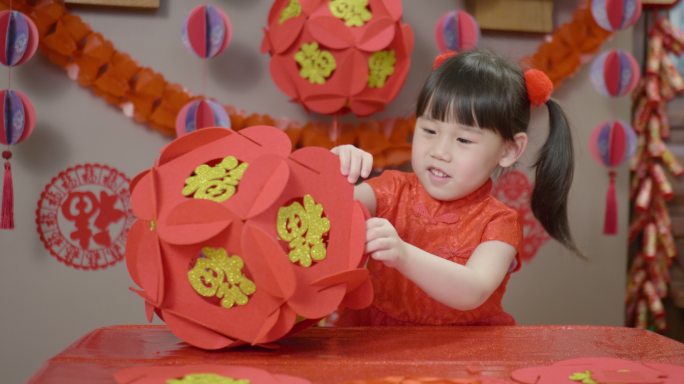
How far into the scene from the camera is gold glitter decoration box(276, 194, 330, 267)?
38.3 inches

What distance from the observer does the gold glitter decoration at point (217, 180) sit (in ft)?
3.18

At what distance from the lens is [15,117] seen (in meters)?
1.84

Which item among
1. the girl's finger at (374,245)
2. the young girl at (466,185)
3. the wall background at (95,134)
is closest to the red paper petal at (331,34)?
the wall background at (95,134)

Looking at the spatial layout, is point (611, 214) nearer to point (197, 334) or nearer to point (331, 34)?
point (331, 34)

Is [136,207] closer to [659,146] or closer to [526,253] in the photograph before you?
[526,253]

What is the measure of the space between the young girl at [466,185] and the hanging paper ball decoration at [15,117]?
943 mm

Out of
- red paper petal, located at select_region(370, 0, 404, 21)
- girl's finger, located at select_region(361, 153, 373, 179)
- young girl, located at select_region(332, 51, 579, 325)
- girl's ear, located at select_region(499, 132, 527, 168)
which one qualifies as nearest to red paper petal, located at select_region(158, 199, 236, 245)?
girl's finger, located at select_region(361, 153, 373, 179)

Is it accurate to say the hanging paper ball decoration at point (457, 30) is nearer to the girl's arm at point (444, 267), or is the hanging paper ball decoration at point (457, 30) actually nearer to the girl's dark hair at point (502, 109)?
the girl's dark hair at point (502, 109)

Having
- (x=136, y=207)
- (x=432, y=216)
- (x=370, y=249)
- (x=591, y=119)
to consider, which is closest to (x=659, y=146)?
(x=591, y=119)

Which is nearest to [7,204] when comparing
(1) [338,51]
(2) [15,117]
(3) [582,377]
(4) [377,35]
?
(2) [15,117]

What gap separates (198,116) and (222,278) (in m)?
1.00

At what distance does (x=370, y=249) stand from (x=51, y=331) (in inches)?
54.3

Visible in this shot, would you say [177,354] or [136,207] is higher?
[136,207]

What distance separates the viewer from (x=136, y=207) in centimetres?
101
